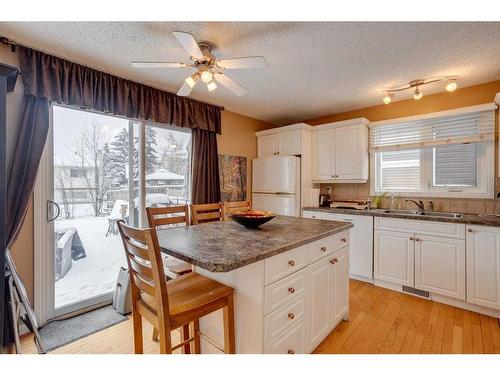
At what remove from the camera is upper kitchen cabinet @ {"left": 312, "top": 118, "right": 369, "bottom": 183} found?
10.9 ft

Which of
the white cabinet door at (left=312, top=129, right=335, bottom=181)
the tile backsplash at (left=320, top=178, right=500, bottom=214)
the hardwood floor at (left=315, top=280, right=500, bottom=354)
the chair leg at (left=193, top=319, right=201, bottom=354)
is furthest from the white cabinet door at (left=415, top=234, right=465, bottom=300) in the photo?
the chair leg at (left=193, top=319, right=201, bottom=354)

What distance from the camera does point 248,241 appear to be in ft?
4.64

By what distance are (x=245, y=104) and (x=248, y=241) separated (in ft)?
8.37

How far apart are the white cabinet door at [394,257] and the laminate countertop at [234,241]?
1.21 meters

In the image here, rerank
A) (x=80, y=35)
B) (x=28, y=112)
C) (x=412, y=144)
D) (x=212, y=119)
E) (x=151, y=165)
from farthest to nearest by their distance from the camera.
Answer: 1. (x=212, y=119)
2. (x=412, y=144)
3. (x=151, y=165)
4. (x=28, y=112)
5. (x=80, y=35)

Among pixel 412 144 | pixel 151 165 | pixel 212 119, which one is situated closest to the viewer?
pixel 151 165

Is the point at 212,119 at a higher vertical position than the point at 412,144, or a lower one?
higher

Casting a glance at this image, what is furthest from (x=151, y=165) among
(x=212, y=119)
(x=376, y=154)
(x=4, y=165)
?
(x=376, y=154)

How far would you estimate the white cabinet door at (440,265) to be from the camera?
2.35m

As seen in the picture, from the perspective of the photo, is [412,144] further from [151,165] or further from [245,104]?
[151,165]

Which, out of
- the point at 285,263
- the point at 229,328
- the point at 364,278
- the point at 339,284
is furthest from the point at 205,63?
the point at 364,278

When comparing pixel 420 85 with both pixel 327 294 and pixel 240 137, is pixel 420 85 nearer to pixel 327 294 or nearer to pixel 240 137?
pixel 240 137

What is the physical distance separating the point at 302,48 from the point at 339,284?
196 cm
